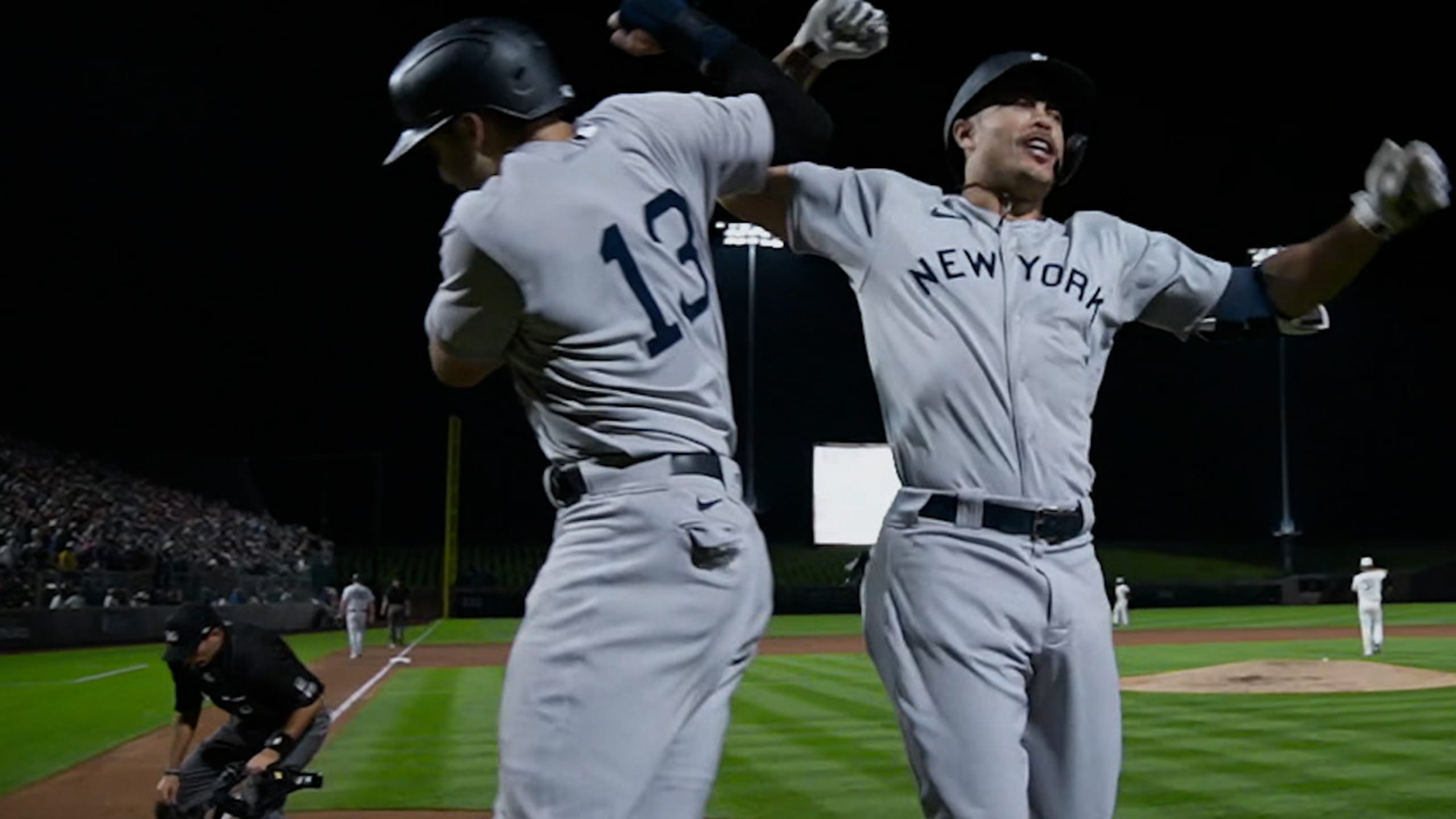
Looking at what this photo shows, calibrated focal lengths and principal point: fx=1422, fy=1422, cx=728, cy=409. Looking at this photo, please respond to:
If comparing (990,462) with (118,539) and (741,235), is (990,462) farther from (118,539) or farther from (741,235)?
(741,235)

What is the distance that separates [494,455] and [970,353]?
45.0m

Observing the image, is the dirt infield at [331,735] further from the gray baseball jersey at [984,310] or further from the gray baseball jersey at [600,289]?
the gray baseball jersey at [600,289]

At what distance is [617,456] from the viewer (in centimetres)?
230

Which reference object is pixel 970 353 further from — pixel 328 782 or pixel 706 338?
pixel 328 782

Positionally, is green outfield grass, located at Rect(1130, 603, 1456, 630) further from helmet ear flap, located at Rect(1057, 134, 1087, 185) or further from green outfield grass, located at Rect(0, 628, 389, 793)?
helmet ear flap, located at Rect(1057, 134, 1087, 185)

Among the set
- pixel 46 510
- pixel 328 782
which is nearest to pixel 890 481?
pixel 46 510

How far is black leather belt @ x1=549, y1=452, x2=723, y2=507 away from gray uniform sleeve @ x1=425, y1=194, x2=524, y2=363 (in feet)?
0.77

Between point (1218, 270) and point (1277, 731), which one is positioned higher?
point (1218, 270)

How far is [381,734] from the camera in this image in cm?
1188

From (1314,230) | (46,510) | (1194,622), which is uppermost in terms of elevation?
(1314,230)

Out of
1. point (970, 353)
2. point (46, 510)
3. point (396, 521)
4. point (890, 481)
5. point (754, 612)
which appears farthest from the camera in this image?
point (396, 521)

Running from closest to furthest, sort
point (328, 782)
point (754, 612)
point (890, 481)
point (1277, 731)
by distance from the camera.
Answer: point (754, 612), point (328, 782), point (1277, 731), point (890, 481)

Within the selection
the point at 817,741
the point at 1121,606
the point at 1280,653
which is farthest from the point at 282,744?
the point at 1121,606

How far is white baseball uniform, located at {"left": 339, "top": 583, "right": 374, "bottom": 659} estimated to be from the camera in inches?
848
